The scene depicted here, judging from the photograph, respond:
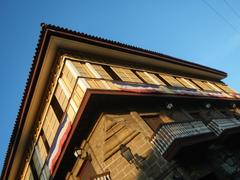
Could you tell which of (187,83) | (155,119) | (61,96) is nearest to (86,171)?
(61,96)

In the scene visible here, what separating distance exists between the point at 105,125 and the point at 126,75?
4.39m

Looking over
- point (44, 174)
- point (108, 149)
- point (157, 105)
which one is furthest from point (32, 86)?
point (157, 105)

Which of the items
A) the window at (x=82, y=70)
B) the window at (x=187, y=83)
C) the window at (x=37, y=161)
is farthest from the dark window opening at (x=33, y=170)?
the window at (x=187, y=83)

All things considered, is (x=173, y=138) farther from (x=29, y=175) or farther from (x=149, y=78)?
(x=29, y=175)

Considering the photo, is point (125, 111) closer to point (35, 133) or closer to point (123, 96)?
point (123, 96)

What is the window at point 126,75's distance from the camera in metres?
13.6

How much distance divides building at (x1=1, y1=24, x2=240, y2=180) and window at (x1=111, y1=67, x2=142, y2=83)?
9 centimetres

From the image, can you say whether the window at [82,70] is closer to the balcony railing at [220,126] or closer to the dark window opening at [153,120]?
the dark window opening at [153,120]

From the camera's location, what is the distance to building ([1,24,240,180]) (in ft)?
32.0

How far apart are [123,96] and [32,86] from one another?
4.84m

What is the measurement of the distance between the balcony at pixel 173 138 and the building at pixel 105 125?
0.12 ft

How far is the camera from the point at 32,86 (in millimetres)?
12688

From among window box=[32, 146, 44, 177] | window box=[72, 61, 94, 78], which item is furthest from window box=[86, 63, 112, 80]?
window box=[32, 146, 44, 177]

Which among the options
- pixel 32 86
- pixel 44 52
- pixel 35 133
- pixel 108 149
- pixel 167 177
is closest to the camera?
pixel 167 177
